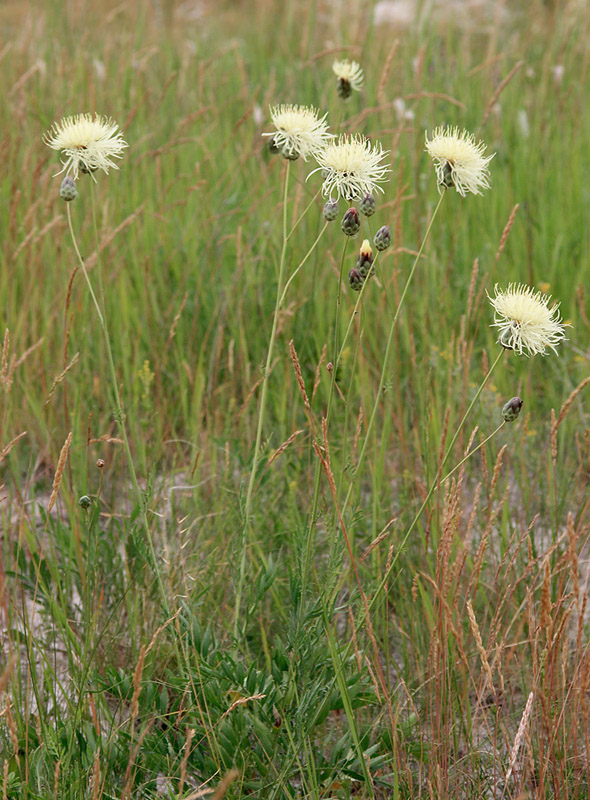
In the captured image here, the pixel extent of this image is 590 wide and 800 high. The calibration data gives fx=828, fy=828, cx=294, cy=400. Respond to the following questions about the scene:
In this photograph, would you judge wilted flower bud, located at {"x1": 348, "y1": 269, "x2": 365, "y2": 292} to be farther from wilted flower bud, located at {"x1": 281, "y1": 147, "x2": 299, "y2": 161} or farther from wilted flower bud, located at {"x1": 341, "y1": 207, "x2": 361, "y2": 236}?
wilted flower bud, located at {"x1": 281, "y1": 147, "x2": 299, "y2": 161}

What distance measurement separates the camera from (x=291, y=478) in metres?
2.20

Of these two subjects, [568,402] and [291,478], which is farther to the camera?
[291,478]

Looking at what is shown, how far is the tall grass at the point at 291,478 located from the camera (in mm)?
1358

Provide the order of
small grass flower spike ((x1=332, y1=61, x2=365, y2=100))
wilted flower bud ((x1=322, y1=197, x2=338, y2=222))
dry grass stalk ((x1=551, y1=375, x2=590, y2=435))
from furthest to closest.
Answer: small grass flower spike ((x1=332, y1=61, x2=365, y2=100)), wilted flower bud ((x1=322, y1=197, x2=338, y2=222)), dry grass stalk ((x1=551, y1=375, x2=590, y2=435))

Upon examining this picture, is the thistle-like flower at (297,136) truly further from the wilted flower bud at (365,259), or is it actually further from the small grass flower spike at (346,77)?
the small grass flower spike at (346,77)

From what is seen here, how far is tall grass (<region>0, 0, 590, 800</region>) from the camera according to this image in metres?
1.36

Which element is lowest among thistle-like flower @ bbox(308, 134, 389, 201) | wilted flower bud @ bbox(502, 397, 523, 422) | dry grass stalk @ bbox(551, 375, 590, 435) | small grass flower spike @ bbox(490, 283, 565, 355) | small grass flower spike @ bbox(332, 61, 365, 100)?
wilted flower bud @ bbox(502, 397, 523, 422)

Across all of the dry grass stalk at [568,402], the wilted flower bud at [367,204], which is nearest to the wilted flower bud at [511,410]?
the dry grass stalk at [568,402]

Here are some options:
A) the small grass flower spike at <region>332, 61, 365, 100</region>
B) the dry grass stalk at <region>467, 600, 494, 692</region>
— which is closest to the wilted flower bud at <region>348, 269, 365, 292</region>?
the dry grass stalk at <region>467, 600, 494, 692</region>

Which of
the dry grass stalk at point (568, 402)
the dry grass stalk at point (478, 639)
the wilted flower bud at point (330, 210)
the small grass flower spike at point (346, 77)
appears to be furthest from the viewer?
the small grass flower spike at point (346, 77)

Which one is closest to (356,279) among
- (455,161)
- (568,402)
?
(455,161)

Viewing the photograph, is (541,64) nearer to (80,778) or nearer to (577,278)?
(577,278)

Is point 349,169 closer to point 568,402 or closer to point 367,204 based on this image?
point 367,204

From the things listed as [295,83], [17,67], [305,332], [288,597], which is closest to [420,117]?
[295,83]
